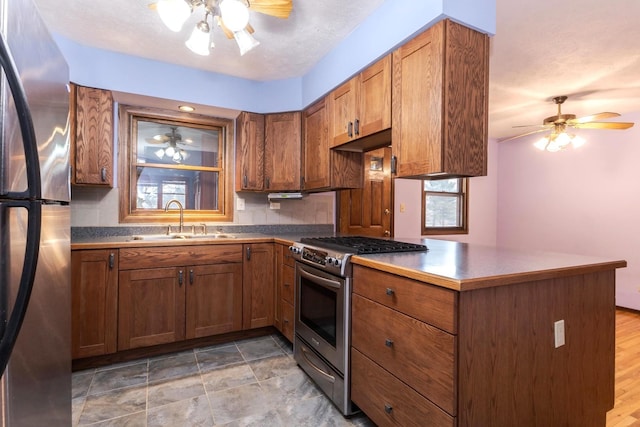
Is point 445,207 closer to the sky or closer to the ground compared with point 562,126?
closer to the ground

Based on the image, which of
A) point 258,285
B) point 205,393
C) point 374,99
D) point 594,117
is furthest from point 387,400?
point 594,117

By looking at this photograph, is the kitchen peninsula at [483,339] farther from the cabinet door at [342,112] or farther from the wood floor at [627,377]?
the cabinet door at [342,112]

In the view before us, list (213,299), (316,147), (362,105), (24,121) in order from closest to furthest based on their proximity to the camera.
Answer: (24,121) < (362,105) < (213,299) < (316,147)

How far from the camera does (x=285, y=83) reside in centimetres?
308

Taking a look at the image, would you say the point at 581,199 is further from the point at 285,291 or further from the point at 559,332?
the point at 285,291

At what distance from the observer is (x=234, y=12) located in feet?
5.00

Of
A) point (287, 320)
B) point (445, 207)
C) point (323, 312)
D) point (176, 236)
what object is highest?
point (445, 207)

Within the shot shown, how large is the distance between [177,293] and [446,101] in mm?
2243

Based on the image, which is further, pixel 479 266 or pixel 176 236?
pixel 176 236

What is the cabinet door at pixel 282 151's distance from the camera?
305 centimetres

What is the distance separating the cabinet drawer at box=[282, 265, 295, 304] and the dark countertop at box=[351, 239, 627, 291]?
0.92 metres

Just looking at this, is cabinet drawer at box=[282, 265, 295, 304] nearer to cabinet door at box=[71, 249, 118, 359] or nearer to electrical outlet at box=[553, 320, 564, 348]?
cabinet door at box=[71, 249, 118, 359]

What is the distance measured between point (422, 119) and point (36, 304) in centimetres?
177

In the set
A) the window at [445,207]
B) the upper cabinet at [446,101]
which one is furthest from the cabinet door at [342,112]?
the window at [445,207]
